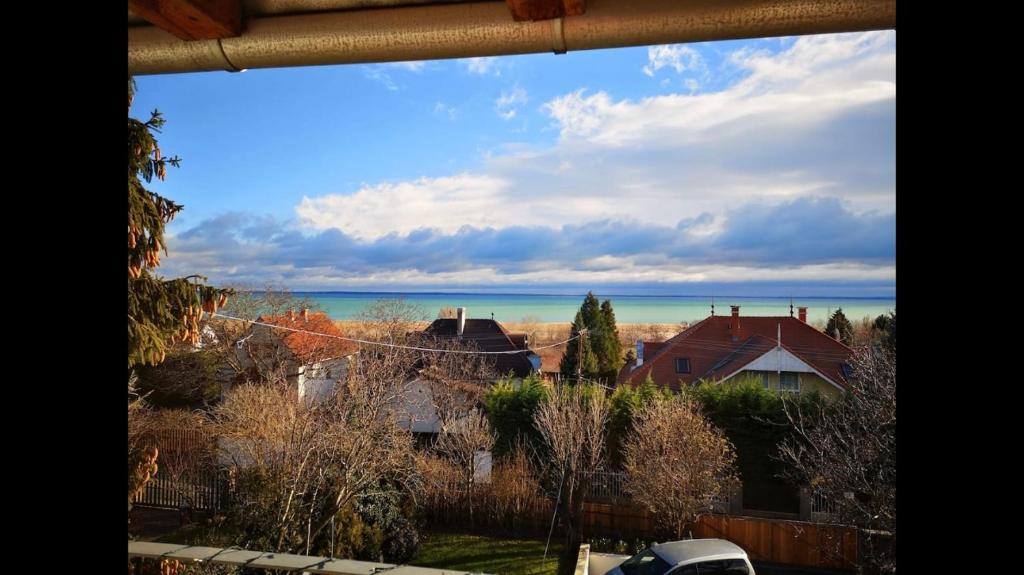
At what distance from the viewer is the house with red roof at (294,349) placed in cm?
1251

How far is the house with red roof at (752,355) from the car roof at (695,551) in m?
4.02

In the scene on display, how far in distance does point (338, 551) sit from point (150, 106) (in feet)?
17.7

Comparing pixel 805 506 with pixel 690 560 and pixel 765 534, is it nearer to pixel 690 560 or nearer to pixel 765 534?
pixel 765 534

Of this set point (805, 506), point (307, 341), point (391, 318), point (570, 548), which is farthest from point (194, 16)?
point (391, 318)

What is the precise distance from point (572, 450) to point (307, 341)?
6.33 metres

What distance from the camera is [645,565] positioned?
23.2 ft

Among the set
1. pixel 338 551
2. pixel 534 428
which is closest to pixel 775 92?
pixel 534 428

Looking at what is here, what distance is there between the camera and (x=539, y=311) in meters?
27.9

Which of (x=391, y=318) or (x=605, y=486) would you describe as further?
(x=391, y=318)

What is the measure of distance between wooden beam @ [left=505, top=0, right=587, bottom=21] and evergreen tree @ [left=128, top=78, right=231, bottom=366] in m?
3.65

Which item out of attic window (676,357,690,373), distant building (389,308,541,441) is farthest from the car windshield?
distant building (389,308,541,441)

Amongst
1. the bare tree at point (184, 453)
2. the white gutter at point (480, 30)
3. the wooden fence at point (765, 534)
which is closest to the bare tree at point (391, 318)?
the bare tree at point (184, 453)

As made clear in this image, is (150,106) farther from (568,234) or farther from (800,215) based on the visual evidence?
(568,234)
